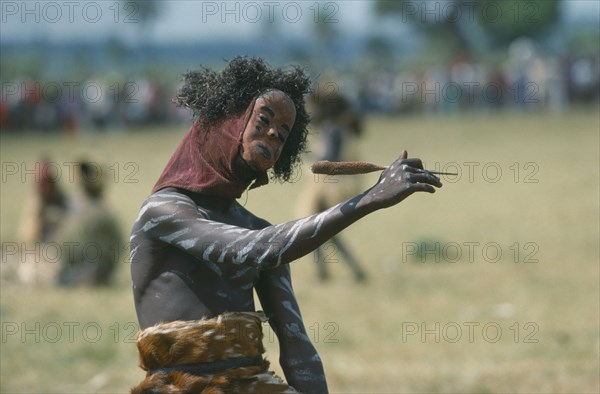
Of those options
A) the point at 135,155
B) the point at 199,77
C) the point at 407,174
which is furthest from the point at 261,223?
the point at 135,155

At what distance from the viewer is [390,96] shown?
3931 centimetres

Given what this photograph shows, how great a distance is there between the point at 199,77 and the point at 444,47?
8236cm

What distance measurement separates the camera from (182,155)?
3.96 meters

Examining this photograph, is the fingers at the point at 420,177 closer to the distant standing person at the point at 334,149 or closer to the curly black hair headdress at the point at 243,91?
the curly black hair headdress at the point at 243,91

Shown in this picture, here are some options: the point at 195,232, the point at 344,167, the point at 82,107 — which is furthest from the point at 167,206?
the point at 82,107

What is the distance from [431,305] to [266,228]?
6.64 meters

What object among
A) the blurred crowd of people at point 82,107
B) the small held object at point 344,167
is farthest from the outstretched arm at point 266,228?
the blurred crowd of people at point 82,107

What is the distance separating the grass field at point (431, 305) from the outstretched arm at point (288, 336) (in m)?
3.09

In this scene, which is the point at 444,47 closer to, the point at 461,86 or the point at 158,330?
the point at 461,86

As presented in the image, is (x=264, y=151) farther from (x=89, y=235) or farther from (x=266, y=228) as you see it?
(x=89, y=235)

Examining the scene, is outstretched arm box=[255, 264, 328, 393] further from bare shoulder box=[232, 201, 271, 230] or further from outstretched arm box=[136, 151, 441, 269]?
outstretched arm box=[136, 151, 441, 269]

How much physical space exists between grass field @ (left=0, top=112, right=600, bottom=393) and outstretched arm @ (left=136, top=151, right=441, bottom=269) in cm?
363

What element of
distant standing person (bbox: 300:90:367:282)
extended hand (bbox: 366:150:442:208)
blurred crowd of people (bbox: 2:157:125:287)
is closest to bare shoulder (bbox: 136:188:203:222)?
extended hand (bbox: 366:150:442:208)

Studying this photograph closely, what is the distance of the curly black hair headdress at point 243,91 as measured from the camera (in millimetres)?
3932
